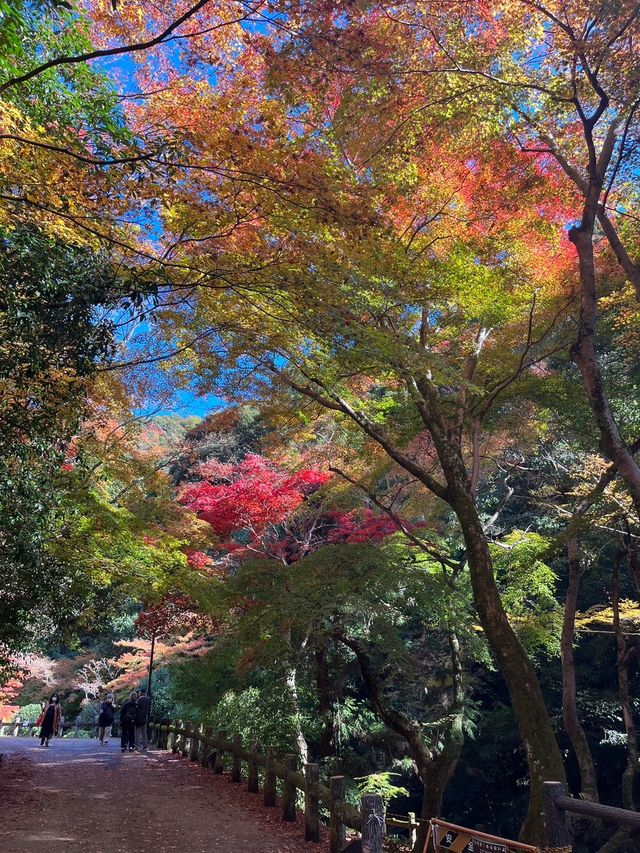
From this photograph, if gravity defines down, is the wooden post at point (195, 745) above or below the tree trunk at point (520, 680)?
below

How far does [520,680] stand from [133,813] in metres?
4.66

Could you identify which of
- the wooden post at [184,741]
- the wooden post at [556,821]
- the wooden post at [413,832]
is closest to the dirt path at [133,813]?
the wooden post at [184,741]

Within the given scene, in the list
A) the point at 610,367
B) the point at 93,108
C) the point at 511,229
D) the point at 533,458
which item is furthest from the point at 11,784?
the point at 533,458

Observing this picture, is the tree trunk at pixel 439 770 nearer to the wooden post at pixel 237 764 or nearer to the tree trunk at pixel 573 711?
the wooden post at pixel 237 764

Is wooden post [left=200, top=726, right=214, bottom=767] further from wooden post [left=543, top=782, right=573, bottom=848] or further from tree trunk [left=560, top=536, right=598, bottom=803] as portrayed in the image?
wooden post [left=543, top=782, right=573, bottom=848]

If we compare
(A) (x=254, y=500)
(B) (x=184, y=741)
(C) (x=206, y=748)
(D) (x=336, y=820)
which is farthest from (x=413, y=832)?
(A) (x=254, y=500)

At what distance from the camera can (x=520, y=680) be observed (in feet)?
22.9

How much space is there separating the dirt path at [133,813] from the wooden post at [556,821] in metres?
3.10

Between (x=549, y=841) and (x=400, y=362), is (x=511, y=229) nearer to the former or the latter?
(x=400, y=362)

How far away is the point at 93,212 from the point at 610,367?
9.68 meters

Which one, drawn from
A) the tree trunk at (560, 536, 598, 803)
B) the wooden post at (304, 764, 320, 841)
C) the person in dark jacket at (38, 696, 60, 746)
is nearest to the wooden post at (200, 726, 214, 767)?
the wooden post at (304, 764, 320, 841)

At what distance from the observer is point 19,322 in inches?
165

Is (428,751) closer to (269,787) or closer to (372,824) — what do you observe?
(269,787)

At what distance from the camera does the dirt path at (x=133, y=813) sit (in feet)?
18.5
